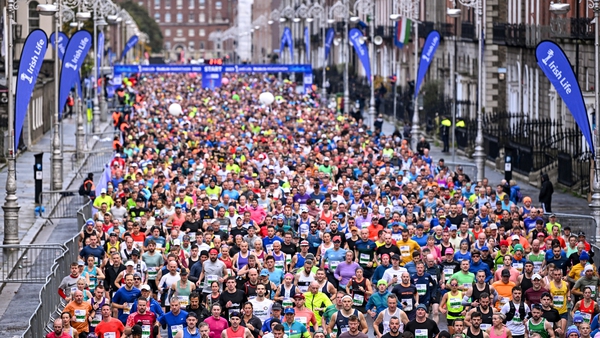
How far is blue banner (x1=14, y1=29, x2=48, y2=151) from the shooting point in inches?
1085

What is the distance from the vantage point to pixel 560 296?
18.8 metres

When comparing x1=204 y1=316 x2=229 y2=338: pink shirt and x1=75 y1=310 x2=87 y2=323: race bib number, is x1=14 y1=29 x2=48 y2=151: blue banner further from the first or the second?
x1=204 y1=316 x2=229 y2=338: pink shirt

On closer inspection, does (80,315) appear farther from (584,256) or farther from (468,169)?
(468,169)

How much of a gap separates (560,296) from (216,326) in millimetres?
4764

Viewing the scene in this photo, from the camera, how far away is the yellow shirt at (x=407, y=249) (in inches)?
846

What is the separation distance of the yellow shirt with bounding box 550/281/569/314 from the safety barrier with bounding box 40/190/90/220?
53.5ft

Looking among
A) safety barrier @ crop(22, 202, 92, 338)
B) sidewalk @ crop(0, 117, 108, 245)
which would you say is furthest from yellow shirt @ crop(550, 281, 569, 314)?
sidewalk @ crop(0, 117, 108, 245)

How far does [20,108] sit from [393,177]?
25.6 feet

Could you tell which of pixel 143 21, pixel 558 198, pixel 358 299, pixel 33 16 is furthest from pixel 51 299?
pixel 143 21

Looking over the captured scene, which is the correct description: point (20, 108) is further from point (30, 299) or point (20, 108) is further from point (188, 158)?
point (188, 158)

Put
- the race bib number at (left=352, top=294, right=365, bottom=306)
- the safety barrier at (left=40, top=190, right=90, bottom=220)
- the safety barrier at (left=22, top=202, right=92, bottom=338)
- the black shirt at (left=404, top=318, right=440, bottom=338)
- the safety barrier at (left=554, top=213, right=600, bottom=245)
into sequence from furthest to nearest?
1. the safety barrier at (left=40, top=190, right=90, bottom=220)
2. the safety barrier at (left=554, top=213, right=600, bottom=245)
3. the race bib number at (left=352, top=294, right=365, bottom=306)
4. the safety barrier at (left=22, top=202, right=92, bottom=338)
5. the black shirt at (left=404, top=318, right=440, bottom=338)

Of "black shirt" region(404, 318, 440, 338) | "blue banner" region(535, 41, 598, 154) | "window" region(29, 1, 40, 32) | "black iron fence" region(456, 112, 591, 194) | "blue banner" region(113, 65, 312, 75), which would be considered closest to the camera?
"black shirt" region(404, 318, 440, 338)

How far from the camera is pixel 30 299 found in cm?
2311

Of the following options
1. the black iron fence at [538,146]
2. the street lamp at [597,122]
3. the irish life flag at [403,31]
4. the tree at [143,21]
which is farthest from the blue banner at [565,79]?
the tree at [143,21]
